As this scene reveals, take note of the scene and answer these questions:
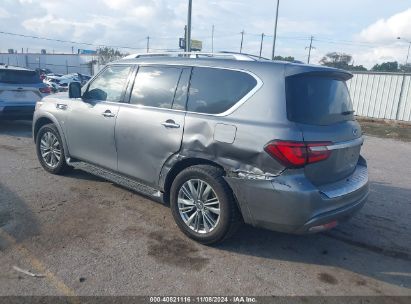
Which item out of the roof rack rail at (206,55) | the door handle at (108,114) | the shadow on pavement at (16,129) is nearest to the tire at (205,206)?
the roof rack rail at (206,55)

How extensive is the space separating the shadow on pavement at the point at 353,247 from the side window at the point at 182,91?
5.14 feet

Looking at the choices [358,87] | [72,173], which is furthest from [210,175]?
[358,87]

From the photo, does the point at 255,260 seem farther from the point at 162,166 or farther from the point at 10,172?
the point at 10,172

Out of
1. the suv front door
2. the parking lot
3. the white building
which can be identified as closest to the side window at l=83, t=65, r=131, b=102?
the suv front door

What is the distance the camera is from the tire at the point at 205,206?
353 centimetres

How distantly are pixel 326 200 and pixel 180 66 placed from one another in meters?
2.16

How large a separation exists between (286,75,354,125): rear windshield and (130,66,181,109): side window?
140 cm

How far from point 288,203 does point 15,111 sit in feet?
28.0

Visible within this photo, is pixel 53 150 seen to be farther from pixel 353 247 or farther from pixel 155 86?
pixel 353 247

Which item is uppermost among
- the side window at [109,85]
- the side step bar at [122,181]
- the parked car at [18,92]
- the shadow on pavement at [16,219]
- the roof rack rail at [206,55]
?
the roof rack rail at [206,55]

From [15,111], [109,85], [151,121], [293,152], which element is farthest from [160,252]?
[15,111]

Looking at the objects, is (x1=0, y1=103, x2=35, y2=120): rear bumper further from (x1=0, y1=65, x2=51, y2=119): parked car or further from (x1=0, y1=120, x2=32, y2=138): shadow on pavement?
(x1=0, y1=120, x2=32, y2=138): shadow on pavement

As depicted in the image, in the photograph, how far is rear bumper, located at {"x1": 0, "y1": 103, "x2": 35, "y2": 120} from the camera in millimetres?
9219

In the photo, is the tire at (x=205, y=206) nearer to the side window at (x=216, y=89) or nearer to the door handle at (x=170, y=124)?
the door handle at (x=170, y=124)
